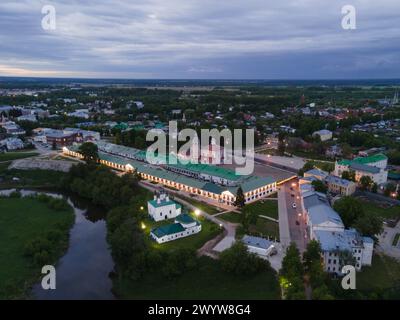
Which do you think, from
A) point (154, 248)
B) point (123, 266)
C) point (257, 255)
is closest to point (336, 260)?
point (257, 255)

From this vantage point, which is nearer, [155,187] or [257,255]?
[257,255]

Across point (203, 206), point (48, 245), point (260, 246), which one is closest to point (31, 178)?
point (48, 245)

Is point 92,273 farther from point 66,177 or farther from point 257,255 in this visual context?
point 66,177

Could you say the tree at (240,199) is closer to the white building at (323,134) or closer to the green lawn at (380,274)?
the green lawn at (380,274)

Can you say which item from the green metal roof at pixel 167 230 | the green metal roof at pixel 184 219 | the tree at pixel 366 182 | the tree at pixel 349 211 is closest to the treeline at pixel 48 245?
the green metal roof at pixel 167 230
